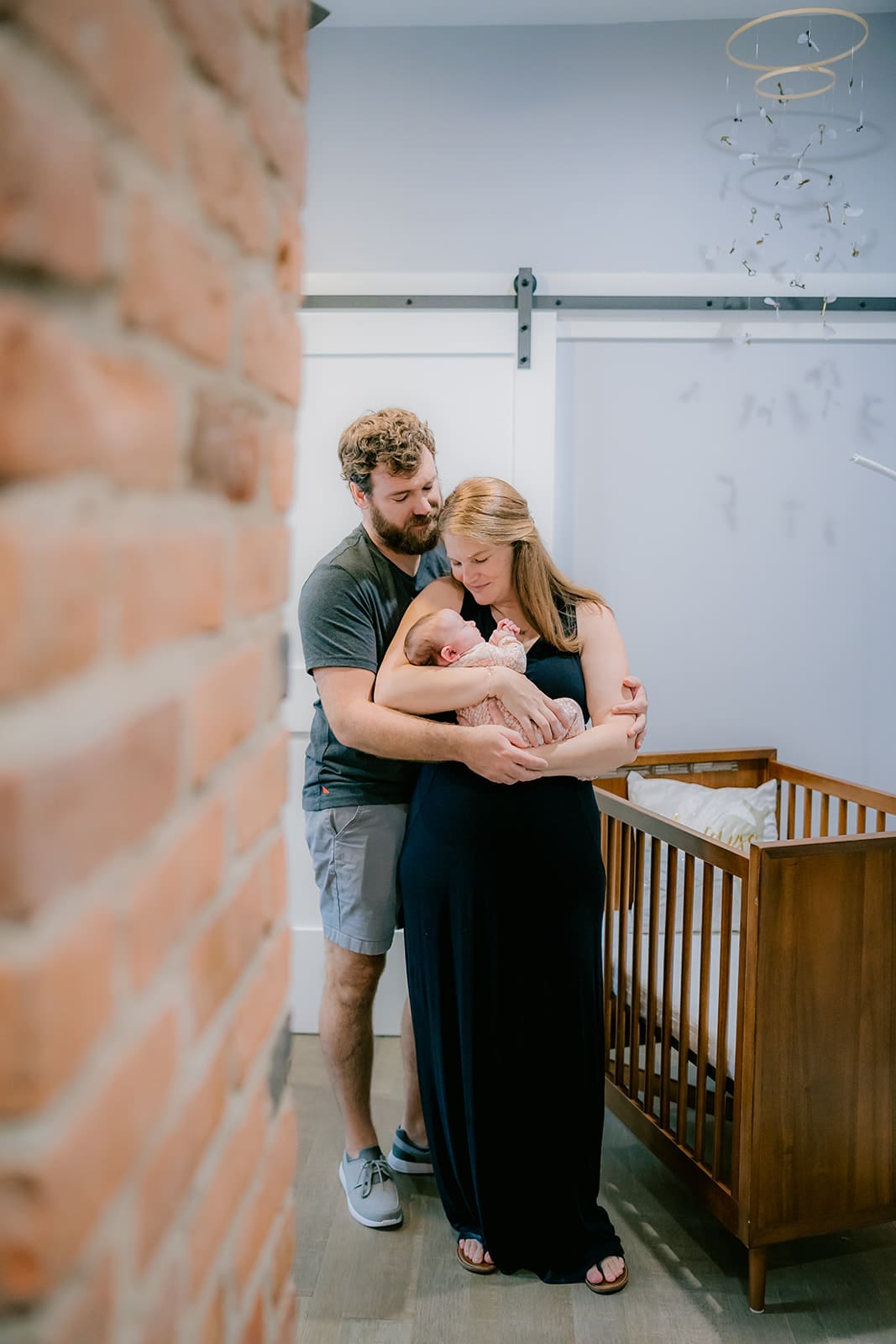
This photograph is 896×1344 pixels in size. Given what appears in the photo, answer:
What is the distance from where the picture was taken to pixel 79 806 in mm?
422

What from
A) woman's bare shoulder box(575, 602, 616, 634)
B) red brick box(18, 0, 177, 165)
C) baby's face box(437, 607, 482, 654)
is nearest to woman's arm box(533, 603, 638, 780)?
woman's bare shoulder box(575, 602, 616, 634)

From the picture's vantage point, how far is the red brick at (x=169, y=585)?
473 millimetres

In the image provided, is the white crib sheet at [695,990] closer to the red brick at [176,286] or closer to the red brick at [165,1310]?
the red brick at [165,1310]

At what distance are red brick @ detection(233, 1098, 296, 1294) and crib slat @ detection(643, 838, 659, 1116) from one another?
134 cm

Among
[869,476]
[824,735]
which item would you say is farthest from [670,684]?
[869,476]

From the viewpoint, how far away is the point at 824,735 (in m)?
2.96

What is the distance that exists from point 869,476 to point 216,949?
2786 millimetres

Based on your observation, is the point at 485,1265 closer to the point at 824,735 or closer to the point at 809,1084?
the point at 809,1084

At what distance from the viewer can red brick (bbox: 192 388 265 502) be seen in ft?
1.90

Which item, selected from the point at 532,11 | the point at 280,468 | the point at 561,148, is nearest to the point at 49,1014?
the point at 280,468

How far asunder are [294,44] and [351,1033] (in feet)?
6.13

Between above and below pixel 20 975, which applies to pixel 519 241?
above

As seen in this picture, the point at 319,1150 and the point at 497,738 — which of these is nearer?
the point at 497,738

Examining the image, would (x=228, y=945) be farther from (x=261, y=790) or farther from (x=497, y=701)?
(x=497, y=701)
